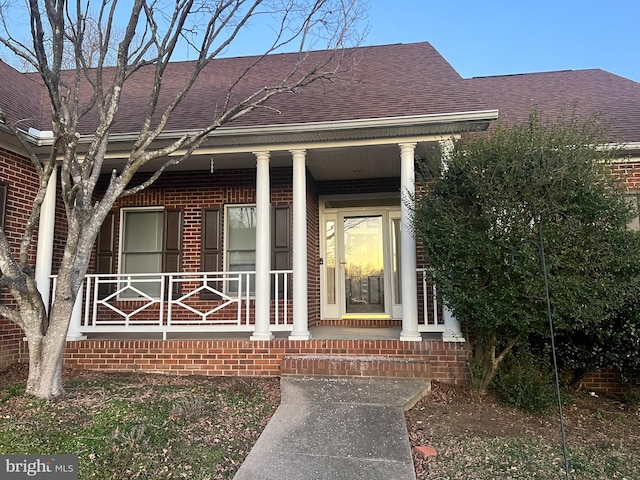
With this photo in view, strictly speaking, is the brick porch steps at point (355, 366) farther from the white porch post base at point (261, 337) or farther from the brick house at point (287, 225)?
the white porch post base at point (261, 337)

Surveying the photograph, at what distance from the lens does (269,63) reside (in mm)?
8164

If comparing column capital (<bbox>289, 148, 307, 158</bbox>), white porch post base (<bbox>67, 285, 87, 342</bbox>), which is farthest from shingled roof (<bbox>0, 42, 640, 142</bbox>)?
white porch post base (<bbox>67, 285, 87, 342</bbox>)

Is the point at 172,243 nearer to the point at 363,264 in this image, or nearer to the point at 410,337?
the point at 363,264

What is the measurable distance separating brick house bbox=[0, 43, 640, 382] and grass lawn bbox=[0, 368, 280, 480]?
0.74 metres

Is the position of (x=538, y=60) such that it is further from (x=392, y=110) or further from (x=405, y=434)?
(x=405, y=434)

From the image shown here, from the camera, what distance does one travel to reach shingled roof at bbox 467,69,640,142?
675 cm

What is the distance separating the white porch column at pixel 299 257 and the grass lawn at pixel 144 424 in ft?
2.51

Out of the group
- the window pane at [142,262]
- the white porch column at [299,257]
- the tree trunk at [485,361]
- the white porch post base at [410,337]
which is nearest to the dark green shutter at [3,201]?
the window pane at [142,262]

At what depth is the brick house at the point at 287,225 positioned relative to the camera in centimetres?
526

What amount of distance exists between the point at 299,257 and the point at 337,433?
7.53ft

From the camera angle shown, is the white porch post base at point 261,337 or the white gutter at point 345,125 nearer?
the white gutter at point 345,125

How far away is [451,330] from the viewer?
501cm

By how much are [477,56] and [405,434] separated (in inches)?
350
